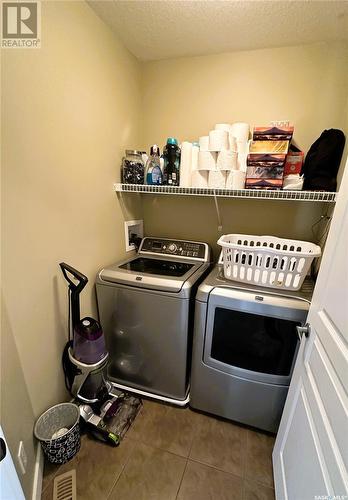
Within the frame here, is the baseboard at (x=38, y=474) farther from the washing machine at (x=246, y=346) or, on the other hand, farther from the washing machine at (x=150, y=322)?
the washing machine at (x=246, y=346)

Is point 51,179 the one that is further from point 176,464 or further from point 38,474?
point 176,464

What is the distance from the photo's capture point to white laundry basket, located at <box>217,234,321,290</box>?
120 centimetres

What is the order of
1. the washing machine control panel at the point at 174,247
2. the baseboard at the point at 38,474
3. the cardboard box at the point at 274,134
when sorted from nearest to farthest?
the baseboard at the point at 38,474
the cardboard box at the point at 274,134
the washing machine control panel at the point at 174,247

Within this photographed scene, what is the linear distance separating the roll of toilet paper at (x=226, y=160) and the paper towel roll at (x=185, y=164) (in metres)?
0.22

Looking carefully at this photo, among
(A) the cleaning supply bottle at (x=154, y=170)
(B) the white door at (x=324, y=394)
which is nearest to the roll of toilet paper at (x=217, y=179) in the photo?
(A) the cleaning supply bottle at (x=154, y=170)

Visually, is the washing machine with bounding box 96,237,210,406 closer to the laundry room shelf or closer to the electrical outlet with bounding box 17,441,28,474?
the laundry room shelf

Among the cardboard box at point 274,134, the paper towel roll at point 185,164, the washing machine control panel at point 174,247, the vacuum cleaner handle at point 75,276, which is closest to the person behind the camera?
the vacuum cleaner handle at point 75,276

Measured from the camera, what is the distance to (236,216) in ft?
5.95

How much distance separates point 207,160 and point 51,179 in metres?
0.93

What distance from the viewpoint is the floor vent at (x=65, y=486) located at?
42.8 inches

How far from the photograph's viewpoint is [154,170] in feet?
5.33

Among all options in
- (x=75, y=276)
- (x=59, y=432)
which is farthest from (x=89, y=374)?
(x=75, y=276)

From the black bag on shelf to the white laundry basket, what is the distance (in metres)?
0.38

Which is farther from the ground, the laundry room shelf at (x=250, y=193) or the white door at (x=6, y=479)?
the laundry room shelf at (x=250, y=193)
